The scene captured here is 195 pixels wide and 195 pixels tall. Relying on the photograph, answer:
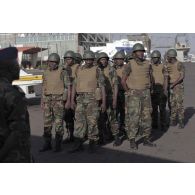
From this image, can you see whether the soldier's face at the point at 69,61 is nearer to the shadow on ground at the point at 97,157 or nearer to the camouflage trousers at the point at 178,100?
the shadow on ground at the point at 97,157

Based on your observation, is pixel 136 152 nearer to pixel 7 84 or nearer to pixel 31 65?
pixel 7 84

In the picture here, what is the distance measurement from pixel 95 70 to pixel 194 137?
270 cm

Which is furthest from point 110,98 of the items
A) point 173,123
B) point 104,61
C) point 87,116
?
point 173,123

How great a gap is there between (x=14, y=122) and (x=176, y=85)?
687 centimetres

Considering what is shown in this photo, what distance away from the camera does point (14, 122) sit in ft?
9.15

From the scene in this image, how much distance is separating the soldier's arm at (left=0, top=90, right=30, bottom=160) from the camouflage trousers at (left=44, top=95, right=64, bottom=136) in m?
4.10

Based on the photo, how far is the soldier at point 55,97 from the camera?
22.9ft

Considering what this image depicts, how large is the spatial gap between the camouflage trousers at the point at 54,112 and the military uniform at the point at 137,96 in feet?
4.02

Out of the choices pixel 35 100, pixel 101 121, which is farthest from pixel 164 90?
pixel 35 100

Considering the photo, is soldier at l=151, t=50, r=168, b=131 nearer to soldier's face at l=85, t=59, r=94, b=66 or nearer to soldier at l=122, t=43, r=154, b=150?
soldier at l=122, t=43, r=154, b=150

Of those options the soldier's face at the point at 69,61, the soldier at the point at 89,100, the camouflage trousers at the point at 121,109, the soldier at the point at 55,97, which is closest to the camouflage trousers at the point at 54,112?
the soldier at the point at 55,97

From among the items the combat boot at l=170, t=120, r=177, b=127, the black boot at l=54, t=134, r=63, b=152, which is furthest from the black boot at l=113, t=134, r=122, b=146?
the combat boot at l=170, t=120, r=177, b=127

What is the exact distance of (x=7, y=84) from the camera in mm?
2863

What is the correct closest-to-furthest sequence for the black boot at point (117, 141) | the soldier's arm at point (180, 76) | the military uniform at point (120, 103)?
the black boot at point (117, 141), the military uniform at point (120, 103), the soldier's arm at point (180, 76)
